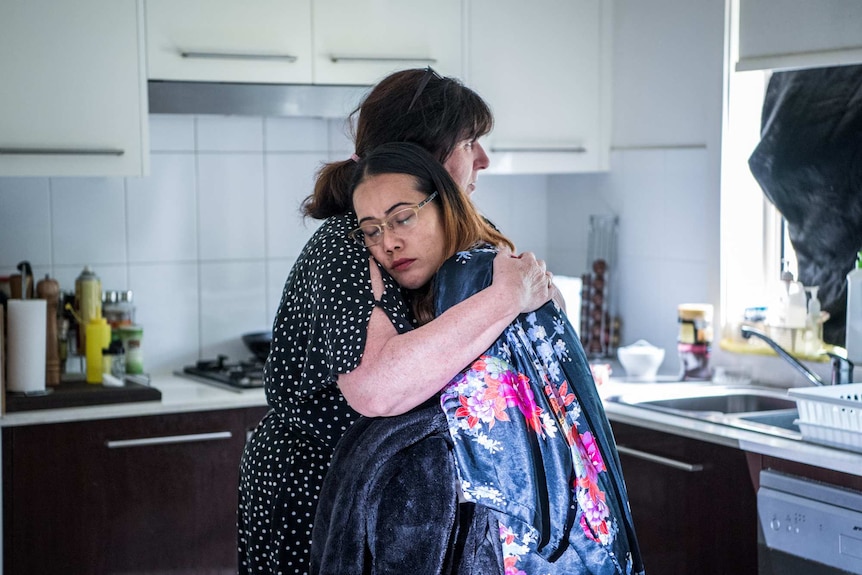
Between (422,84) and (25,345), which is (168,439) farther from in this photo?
(422,84)

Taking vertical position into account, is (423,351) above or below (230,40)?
below

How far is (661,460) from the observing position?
2.64m

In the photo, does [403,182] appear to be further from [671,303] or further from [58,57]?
[671,303]

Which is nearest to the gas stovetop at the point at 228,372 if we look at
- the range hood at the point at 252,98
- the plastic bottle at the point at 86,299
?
the plastic bottle at the point at 86,299

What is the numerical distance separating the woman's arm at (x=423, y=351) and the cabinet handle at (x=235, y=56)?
1636 millimetres

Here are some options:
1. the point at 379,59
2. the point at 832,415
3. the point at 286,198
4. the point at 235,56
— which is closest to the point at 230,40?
the point at 235,56

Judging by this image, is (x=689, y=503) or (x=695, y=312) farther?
(x=695, y=312)

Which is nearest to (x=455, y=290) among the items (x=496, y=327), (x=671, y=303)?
(x=496, y=327)

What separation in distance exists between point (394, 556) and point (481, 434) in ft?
0.67

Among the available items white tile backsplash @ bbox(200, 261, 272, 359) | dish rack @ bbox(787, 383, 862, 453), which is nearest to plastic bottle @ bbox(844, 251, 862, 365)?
dish rack @ bbox(787, 383, 862, 453)

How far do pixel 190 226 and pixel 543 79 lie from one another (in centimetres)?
118

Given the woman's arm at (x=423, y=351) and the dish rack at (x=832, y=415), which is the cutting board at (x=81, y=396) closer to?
the woman's arm at (x=423, y=351)

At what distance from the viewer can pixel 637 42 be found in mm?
3443

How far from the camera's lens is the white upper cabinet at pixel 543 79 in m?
3.34
